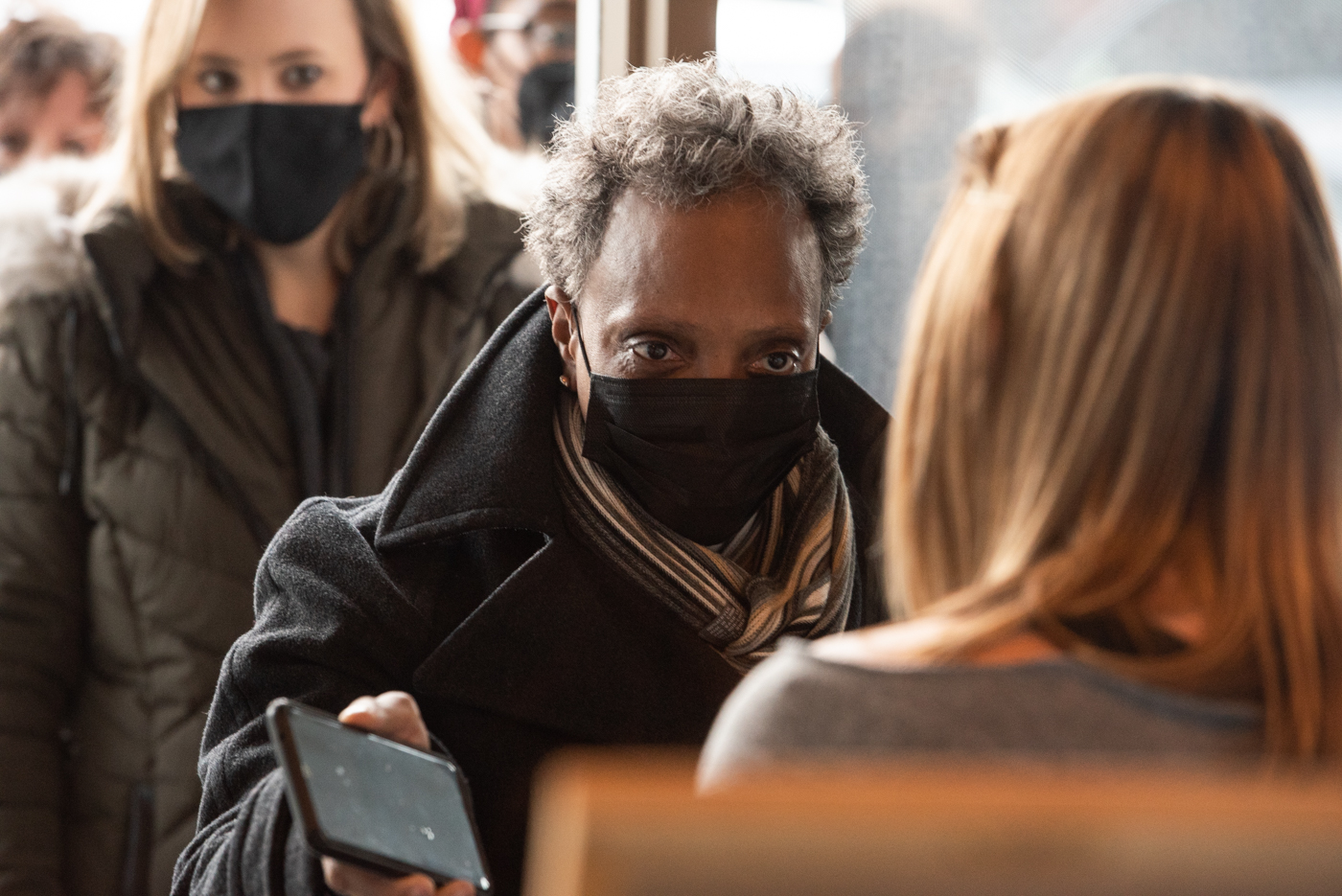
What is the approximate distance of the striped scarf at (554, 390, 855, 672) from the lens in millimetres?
1824

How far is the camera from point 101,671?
2574 mm

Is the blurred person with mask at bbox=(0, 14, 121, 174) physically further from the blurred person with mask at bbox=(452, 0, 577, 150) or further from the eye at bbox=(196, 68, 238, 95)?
the eye at bbox=(196, 68, 238, 95)

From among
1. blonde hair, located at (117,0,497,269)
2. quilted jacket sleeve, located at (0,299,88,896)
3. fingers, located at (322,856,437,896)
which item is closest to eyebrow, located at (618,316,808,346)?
fingers, located at (322,856,437,896)

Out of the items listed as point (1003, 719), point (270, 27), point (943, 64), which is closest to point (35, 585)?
point (270, 27)

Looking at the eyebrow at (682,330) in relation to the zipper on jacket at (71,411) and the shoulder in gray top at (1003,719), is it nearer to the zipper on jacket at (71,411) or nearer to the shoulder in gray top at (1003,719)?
the shoulder in gray top at (1003,719)

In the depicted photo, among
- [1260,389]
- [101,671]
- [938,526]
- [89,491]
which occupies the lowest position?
[101,671]

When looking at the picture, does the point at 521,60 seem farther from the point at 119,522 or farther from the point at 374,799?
the point at 374,799

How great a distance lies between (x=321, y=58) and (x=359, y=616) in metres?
1.38

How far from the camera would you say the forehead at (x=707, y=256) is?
1793 mm

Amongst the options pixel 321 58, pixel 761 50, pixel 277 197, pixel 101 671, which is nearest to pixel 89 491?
pixel 101 671

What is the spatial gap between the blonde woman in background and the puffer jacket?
1.69 metres

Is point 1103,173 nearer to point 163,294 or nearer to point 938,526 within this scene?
point 938,526

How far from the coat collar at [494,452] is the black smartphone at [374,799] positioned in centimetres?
41

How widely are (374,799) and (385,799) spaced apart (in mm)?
15
